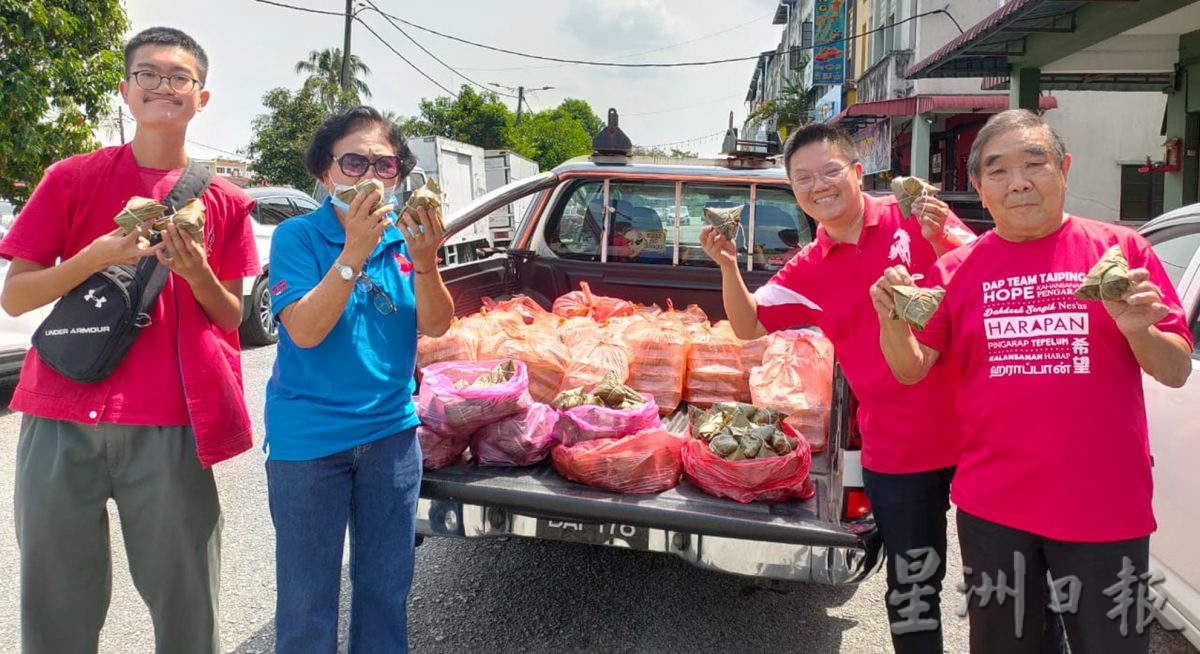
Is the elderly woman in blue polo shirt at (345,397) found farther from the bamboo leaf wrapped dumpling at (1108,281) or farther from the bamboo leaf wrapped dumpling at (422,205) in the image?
the bamboo leaf wrapped dumpling at (1108,281)

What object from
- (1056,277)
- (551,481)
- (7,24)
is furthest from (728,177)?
(7,24)

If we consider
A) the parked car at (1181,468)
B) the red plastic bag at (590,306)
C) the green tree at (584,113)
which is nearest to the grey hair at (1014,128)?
the parked car at (1181,468)

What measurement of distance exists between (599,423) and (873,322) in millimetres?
1105

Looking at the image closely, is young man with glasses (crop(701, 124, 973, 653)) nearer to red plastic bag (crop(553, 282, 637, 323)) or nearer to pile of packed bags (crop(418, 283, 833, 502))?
pile of packed bags (crop(418, 283, 833, 502))

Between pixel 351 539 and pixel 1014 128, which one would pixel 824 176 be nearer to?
pixel 1014 128

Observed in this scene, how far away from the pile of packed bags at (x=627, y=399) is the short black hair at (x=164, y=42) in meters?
1.35

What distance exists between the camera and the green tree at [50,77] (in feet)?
27.4

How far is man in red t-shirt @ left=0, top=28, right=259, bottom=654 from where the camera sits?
6.78 feet

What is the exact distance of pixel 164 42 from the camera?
2137 mm

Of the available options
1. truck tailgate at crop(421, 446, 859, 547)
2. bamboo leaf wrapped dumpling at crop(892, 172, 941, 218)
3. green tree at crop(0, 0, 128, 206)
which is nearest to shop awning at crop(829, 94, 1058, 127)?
green tree at crop(0, 0, 128, 206)

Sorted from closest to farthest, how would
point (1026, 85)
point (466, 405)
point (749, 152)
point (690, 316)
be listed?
point (466, 405)
point (690, 316)
point (749, 152)
point (1026, 85)

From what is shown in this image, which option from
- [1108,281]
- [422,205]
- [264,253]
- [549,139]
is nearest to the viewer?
[1108,281]

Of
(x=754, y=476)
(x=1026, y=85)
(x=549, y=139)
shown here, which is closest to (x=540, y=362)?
(x=754, y=476)

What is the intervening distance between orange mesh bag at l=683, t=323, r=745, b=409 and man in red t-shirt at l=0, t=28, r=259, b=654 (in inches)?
81.8
